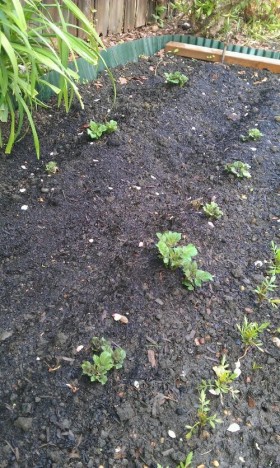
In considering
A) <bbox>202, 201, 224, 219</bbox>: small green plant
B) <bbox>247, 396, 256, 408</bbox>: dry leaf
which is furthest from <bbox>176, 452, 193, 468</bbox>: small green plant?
<bbox>202, 201, 224, 219</bbox>: small green plant

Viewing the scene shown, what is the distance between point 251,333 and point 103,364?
1.84 ft

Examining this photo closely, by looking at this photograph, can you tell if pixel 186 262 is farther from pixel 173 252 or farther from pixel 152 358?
pixel 152 358

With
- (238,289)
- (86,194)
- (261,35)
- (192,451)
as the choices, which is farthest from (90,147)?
(261,35)

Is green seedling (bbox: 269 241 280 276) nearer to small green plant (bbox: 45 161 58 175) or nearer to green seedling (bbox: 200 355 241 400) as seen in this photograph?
green seedling (bbox: 200 355 241 400)

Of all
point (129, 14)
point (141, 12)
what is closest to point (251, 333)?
point (129, 14)

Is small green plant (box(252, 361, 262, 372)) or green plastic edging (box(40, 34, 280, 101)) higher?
green plastic edging (box(40, 34, 280, 101))

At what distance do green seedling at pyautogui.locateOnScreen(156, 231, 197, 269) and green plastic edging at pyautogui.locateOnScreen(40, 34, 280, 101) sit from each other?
1.40 m

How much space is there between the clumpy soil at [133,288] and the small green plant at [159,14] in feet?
5.23

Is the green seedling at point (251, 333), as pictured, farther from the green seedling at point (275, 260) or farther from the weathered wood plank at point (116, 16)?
the weathered wood plank at point (116, 16)

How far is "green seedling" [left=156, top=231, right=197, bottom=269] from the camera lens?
169cm

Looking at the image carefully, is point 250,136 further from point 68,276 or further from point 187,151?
point 68,276

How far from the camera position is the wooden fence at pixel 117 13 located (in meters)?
3.15

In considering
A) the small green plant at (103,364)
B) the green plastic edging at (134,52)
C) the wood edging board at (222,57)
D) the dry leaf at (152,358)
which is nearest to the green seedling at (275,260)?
the dry leaf at (152,358)

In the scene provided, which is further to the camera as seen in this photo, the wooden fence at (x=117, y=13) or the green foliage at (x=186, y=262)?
the wooden fence at (x=117, y=13)
